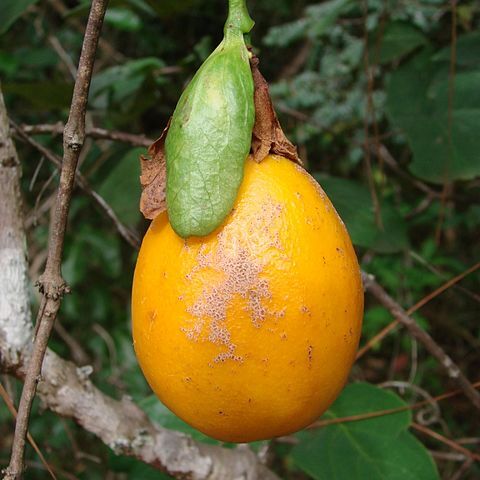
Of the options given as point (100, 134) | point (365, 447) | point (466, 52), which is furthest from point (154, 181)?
point (466, 52)

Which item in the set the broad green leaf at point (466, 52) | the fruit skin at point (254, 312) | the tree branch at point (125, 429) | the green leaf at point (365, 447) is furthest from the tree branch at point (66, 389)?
the broad green leaf at point (466, 52)

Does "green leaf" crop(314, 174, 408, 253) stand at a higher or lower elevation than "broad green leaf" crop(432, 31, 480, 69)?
lower

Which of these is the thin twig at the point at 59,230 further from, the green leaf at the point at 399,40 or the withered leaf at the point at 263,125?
the green leaf at the point at 399,40

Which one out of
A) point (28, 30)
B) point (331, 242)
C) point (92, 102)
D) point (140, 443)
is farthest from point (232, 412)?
point (28, 30)

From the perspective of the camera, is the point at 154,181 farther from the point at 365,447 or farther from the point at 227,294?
the point at 365,447

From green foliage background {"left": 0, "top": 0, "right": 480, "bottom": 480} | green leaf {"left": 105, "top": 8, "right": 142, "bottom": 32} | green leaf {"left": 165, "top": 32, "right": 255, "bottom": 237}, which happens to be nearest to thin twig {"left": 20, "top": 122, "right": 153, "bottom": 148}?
green foliage background {"left": 0, "top": 0, "right": 480, "bottom": 480}

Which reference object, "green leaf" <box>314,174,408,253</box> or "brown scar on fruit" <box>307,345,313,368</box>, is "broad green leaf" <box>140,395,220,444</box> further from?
"brown scar on fruit" <box>307,345,313,368</box>
